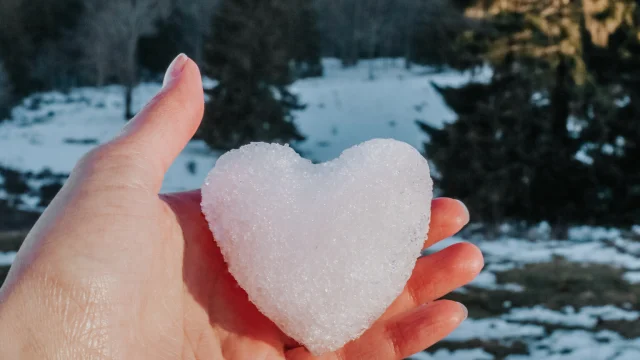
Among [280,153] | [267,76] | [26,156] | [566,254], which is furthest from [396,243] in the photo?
[26,156]

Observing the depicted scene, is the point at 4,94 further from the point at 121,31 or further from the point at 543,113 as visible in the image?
the point at 543,113

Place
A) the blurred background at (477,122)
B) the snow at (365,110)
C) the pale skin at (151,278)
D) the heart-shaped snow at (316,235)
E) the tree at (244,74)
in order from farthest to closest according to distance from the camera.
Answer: the snow at (365,110) → the tree at (244,74) → the blurred background at (477,122) → the heart-shaped snow at (316,235) → the pale skin at (151,278)

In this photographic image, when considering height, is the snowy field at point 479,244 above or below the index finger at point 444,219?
below

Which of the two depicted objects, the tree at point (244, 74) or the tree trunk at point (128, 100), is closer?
the tree at point (244, 74)

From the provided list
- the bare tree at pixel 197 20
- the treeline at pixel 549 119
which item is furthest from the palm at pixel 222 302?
the bare tree at pixel 197 20

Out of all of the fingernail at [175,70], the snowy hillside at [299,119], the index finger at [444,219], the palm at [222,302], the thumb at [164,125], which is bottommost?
the snowy hillside at [299,119]

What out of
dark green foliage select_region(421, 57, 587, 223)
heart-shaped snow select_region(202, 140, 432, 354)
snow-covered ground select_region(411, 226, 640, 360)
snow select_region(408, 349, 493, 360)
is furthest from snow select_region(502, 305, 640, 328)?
heart-shaped snow select_region(202, 140, 432, 354)

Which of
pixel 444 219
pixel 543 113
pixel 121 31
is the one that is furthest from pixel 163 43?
pixel 444 219

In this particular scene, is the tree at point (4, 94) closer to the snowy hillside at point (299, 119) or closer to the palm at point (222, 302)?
the snowy hillside at point (299, 119)

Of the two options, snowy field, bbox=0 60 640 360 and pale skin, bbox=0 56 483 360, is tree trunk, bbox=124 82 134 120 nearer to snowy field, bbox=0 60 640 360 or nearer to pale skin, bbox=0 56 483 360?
snowy field, bbox=0 60 640 360
